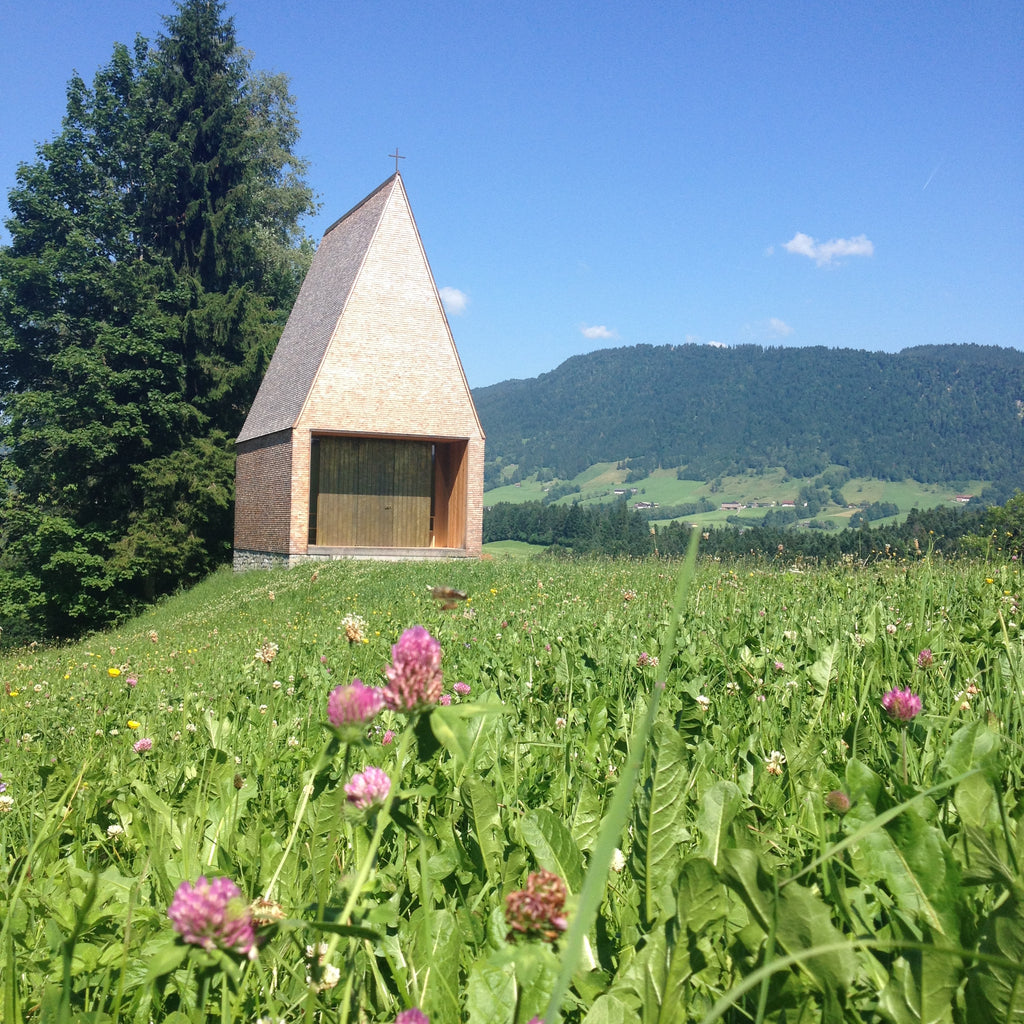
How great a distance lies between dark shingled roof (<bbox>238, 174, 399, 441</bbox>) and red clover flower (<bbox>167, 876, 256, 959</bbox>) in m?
21.3

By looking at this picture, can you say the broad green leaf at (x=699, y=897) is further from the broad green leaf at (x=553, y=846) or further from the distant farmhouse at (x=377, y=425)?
the distant farmhouse at (x=377, y=425)

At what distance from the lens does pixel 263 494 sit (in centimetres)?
2422

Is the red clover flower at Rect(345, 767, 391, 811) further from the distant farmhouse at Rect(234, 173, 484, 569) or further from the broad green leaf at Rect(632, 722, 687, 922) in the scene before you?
the distant farmhouse at Rect(234, 173, 484, 569)

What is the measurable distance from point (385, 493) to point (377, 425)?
2.33 metres

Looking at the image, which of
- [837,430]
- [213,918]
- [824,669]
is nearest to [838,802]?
[213,918]

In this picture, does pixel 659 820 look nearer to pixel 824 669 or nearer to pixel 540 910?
pixel 540 910

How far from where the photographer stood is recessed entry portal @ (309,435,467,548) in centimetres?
2277

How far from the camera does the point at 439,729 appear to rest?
2.85 feet

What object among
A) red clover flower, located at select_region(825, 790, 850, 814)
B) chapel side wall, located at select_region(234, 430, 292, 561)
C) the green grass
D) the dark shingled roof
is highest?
the dark shingled roof

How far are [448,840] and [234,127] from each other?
36.3 meters

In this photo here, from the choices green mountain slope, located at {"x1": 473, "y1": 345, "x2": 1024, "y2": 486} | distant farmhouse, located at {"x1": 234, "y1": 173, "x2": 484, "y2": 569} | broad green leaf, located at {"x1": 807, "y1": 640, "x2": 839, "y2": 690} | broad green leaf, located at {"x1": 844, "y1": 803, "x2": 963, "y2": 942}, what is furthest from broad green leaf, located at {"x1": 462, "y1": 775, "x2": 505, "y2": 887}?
green mountain slope, located at {"x1": 473, "y1": 345, "x2": 1024, "y2": 486}

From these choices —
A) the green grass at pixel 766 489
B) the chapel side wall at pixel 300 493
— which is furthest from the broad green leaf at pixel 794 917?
the green grass at pixel 766 489

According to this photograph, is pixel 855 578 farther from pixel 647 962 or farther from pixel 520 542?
pixel 520 542

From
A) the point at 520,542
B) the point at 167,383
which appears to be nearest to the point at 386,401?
the point at 167,383
